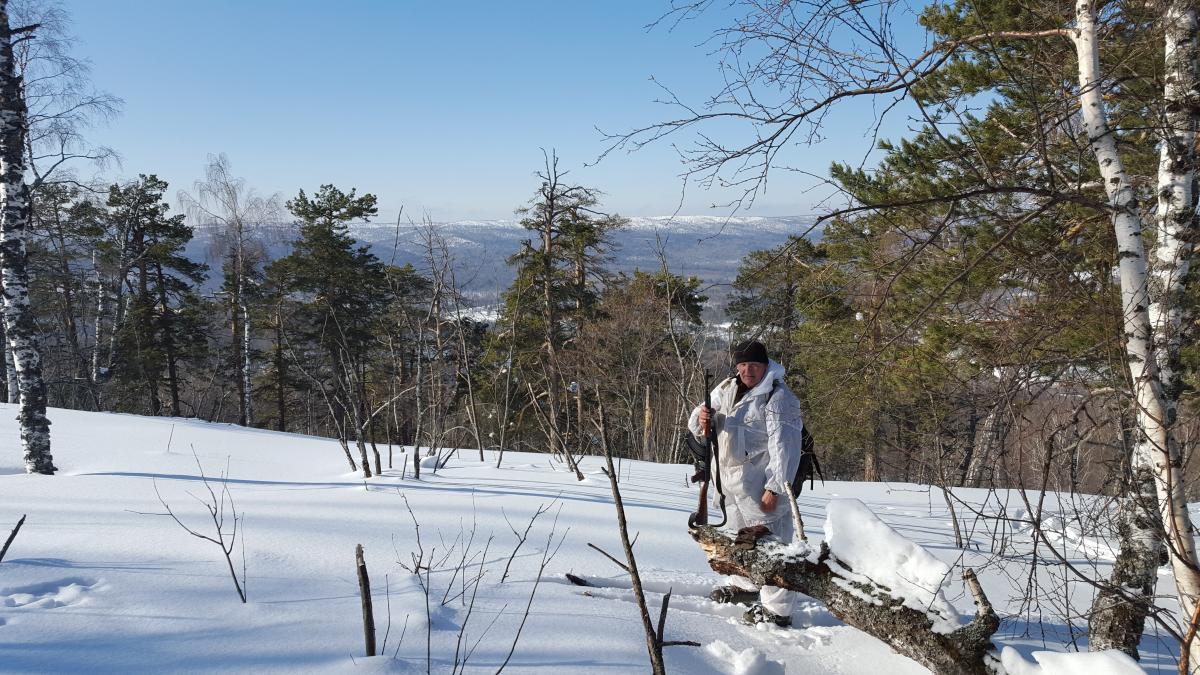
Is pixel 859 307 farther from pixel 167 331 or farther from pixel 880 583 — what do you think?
pixel 167 331

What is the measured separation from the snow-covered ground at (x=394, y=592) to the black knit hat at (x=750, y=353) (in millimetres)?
947

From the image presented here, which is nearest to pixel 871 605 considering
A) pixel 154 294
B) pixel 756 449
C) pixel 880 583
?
pixel 880 583

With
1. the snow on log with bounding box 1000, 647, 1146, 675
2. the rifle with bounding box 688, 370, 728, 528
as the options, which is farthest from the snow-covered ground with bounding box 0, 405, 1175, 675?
the rifle with bounding box 688, 370, 728, 528

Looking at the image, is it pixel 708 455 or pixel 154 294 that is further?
pixel 154 294

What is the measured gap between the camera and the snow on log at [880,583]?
2377mm

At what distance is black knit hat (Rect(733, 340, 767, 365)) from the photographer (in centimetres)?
339

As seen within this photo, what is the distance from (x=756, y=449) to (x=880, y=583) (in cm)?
102

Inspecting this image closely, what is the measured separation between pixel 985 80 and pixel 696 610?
6.56 metres

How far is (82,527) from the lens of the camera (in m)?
3.77

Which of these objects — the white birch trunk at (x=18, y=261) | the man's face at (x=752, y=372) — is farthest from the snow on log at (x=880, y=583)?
the white birch trunk at (x=18, y=261)

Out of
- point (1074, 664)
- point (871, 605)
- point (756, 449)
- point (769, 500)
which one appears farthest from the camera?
point (756, 449)

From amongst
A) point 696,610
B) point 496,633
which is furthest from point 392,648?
point 696,610

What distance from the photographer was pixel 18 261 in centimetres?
670

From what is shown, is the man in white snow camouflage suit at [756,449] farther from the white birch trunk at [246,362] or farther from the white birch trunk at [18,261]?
the white birch trunk at [246,362]
